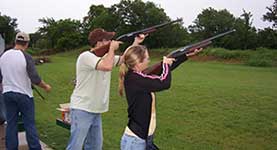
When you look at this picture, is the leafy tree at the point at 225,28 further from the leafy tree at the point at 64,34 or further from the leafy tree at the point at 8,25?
the leafy tree at the point at 8,25

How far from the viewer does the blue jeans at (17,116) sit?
17.9ft

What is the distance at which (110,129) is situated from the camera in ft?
27.1

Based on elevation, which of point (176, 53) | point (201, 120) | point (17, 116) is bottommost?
point (201, 120)

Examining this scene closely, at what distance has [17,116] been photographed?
5.67 metres

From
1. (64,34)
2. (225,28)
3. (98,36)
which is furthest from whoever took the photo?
(64,34)

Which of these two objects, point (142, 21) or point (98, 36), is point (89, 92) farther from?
point (142, 21)

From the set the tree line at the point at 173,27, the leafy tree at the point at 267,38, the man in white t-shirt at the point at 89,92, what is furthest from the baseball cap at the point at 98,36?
the leafy tree at the point at 267,38

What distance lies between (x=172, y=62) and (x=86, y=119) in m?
1.32

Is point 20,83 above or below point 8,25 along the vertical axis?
below

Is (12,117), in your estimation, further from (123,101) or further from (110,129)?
(123,101)

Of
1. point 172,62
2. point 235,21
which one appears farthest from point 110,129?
point 235,21

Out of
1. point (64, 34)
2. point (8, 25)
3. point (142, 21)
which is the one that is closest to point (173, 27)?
point (142, 21)

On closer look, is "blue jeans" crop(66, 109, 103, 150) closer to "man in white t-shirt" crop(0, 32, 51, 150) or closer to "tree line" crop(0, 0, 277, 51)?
"man in white t-shirt" crop(0, 32, 51, 150)

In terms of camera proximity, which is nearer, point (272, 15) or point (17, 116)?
point (17, 116)
